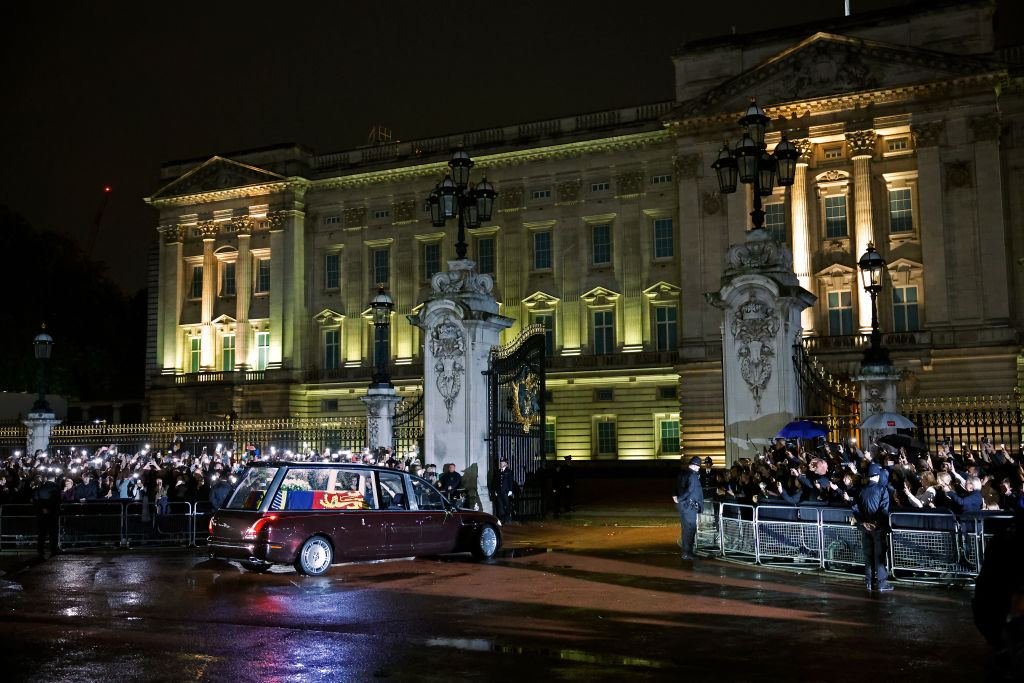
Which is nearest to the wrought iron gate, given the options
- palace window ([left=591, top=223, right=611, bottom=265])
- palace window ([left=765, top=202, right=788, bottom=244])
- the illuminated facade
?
the illuminated facade

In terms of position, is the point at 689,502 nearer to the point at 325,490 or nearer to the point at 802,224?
the point at 325,490

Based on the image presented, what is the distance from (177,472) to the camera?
21.9 metres

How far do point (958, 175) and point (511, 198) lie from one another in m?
20.7

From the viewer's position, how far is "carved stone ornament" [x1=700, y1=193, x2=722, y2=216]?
4675cm

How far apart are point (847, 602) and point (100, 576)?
10.0 metres

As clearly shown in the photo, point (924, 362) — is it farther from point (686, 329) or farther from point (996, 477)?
point (996, 477)

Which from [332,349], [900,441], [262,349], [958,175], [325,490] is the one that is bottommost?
[325,490]

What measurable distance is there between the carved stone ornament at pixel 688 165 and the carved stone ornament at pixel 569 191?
6181mm

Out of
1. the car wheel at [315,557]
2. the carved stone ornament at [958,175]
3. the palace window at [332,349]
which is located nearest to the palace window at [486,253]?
the palace window at [332,349]

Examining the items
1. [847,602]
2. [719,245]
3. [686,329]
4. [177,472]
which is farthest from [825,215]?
[847,602]

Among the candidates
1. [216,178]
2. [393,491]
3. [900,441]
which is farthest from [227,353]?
[900,441]

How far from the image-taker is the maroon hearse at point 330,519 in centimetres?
1429

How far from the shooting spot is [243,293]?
192 ft

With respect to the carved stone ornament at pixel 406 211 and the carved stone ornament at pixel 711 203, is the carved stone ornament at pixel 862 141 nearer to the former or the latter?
the carved stone ornament at pixel 711 203
